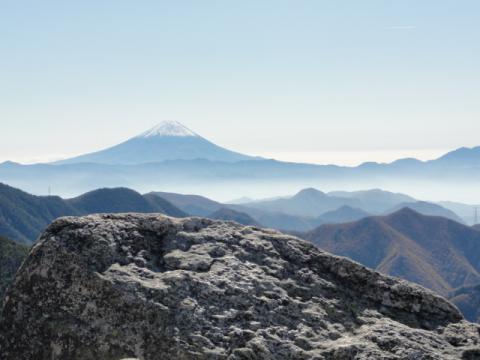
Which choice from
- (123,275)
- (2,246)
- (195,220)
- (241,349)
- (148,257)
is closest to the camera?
(241,349)

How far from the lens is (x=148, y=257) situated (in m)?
10.5

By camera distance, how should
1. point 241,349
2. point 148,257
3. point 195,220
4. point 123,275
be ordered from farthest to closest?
point 195,220 < point 148,257 < point 123,275 < point 241,349

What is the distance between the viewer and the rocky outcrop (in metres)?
9.26

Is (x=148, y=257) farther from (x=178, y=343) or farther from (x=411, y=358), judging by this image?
(x=411, y=358)

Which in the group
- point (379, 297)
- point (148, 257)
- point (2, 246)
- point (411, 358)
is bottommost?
point (2, 246)

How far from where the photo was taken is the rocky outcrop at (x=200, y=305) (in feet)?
30.4

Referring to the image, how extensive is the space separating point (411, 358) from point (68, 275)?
18.5 ft

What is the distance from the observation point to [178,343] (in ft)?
30.0

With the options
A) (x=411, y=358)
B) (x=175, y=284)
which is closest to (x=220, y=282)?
(x=175, y=284)

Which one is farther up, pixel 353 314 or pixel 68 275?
pixel 68 275

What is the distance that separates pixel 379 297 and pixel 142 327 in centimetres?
431

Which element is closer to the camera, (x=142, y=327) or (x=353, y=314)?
(x=142, y=327)

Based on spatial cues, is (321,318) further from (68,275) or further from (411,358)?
(68,275)

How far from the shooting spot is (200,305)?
962cm
